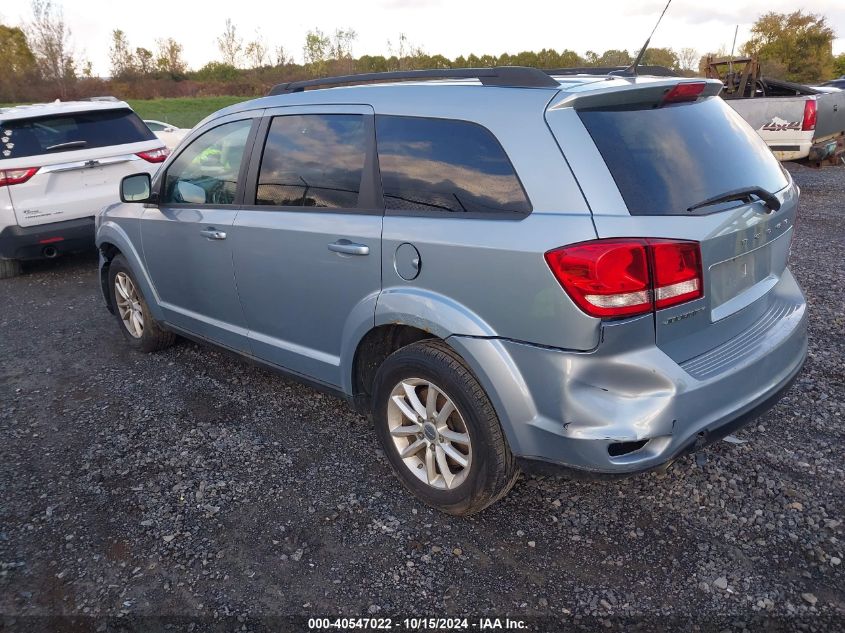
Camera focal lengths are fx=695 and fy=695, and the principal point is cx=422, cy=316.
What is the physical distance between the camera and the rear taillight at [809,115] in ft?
32.1

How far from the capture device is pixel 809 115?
9.84 meters

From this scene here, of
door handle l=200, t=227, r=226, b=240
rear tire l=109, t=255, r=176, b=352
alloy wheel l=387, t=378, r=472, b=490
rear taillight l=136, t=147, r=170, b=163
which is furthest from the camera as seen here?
rear taillight l=136, t=147, r=170, b=163

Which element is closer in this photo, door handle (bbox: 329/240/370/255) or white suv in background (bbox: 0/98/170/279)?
door handle (bbox: 329/240/370/255)

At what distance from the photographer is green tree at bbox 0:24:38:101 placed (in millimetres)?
39531

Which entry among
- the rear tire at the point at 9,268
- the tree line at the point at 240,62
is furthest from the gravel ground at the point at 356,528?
the tree line at the point at 240,62

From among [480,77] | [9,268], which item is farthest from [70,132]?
[480,77]

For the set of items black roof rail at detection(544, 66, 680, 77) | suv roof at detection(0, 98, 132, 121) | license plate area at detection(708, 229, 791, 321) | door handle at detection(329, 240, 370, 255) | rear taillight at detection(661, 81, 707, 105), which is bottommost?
license plate area at detection(708, 229, 791, 321)

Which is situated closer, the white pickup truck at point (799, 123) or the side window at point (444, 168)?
the side window at point (444, 168)

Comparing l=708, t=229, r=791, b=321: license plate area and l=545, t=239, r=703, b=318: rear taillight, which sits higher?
l=545, t=239, r=703, b=318: rear taillight

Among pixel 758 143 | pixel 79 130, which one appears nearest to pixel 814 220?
pixel 758 143

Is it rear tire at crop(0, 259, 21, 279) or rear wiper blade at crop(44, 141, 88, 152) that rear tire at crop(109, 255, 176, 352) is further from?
rear tire at crop(0, 259, 21, 279)

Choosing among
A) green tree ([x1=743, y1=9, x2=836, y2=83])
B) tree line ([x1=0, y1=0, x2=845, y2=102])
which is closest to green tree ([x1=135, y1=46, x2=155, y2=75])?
tree line ([x1=0, y1=0, x2=845, y2=102])

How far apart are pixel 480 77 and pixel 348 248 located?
0.91 m

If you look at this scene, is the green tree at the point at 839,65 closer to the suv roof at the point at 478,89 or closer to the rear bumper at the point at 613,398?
the suv roof at the point at 478,89
